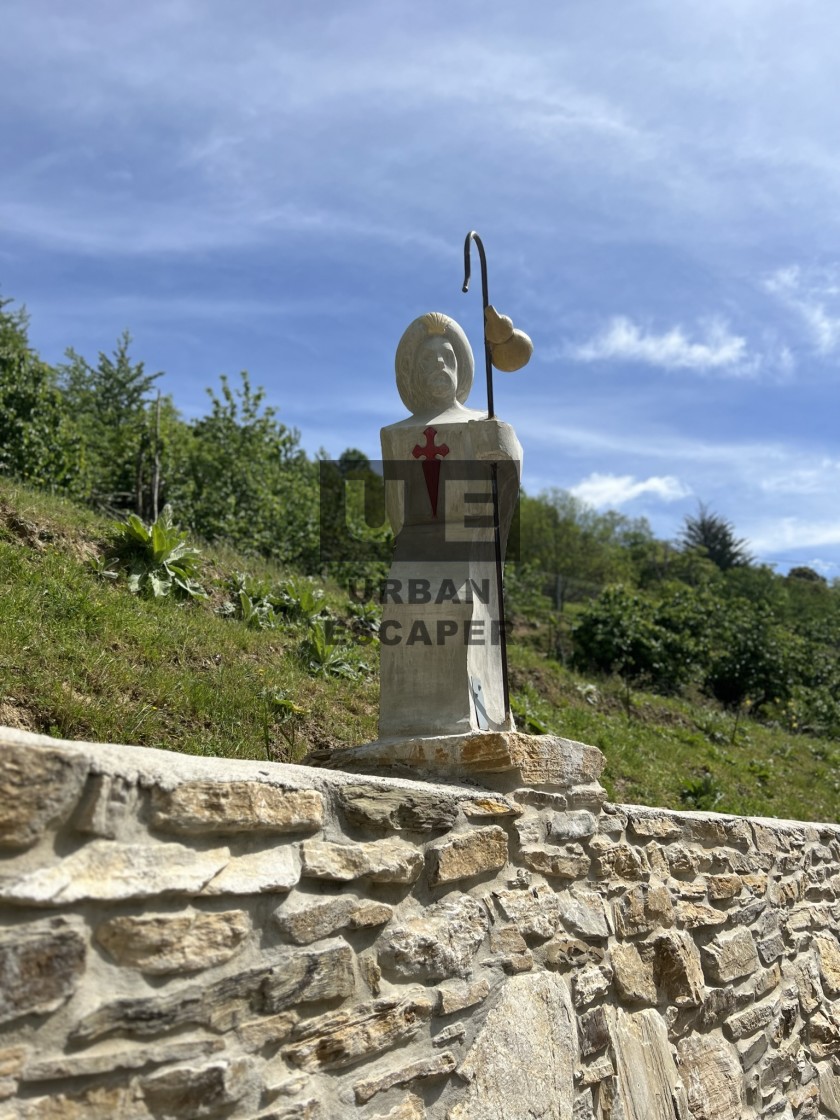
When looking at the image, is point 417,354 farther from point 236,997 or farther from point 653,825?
point 236,997

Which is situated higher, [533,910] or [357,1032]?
[533,910]

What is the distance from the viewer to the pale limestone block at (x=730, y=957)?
3.84 m

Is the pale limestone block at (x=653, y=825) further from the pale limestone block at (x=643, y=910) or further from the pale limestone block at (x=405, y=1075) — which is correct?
the pale limestone block at (x=405, y=1075)

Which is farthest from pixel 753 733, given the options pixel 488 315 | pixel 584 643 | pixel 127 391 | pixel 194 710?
pixel 127 391

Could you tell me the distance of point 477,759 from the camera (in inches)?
119

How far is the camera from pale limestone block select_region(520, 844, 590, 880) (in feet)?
9.83

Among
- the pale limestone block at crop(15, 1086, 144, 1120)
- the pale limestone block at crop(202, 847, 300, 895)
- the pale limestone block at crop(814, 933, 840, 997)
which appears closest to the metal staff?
the pale limestone block at crop(202, 847, 300, 895)

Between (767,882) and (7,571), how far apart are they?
4718 millimetres

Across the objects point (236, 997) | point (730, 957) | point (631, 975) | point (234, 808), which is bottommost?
point (730, 957)

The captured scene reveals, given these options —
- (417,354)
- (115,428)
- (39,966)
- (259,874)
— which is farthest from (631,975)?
(115,428)

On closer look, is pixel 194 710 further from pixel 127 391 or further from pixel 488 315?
pixel 127 391

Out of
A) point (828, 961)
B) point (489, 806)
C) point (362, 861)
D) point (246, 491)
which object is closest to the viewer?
point (362, 861)

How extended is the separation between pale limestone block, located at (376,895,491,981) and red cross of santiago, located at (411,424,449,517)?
4.98 ft

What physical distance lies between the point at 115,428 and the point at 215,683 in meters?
18.4
